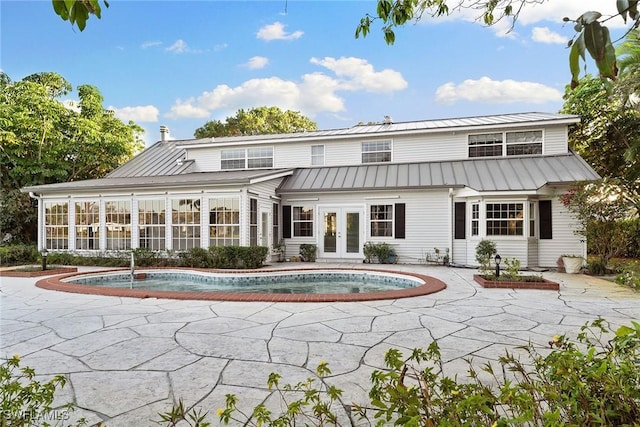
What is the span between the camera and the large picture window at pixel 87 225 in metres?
14.8

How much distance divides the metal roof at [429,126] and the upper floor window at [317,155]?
45 cm

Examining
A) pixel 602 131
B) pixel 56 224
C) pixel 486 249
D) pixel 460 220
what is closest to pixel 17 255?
pixel 56 224

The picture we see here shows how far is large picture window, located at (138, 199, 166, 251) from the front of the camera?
551 inches

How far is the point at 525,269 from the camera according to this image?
38.9 feet

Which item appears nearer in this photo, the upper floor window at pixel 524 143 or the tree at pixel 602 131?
the upper floor window at pixel 524 143

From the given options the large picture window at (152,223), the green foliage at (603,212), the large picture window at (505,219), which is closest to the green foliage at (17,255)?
the large picture window at (152,223)

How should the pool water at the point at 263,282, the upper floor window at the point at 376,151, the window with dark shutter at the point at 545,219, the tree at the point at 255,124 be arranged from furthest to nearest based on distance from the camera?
1. the tree at the point at 255,124
2. the upper floor window at the point at 376,151
3. the window with dark shutter at the point at 545,219
4. the pool water at the point at 263,282

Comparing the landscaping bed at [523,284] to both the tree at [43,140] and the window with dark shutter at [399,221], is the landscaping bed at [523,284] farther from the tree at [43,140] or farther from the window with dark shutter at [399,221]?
the tree at [43,140]

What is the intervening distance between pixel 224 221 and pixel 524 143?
39.1 ft

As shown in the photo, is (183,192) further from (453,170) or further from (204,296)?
(453,170)

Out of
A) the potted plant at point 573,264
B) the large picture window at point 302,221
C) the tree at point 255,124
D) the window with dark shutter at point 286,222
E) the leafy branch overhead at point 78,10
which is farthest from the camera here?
the tree at point 255,124

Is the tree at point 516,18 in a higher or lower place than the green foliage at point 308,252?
higher

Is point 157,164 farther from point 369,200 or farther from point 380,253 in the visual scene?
point 380,253

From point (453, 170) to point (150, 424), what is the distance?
44.7 ft
